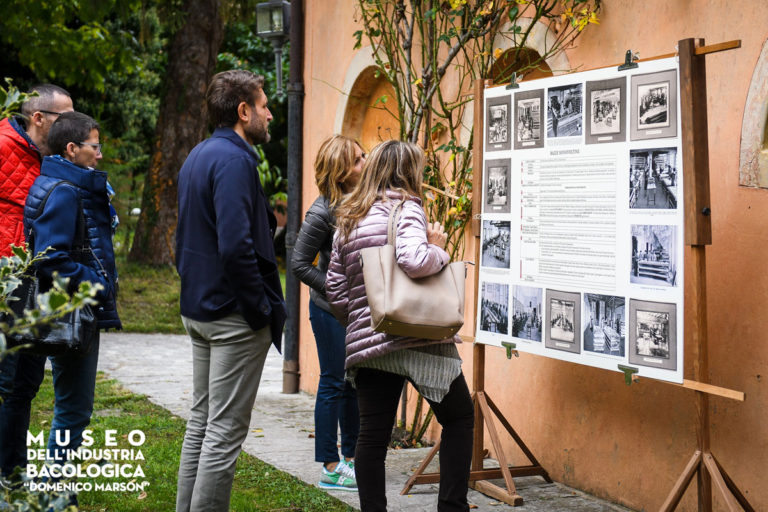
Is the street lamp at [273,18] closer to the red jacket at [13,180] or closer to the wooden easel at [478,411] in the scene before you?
the wooden easel at [478,411]

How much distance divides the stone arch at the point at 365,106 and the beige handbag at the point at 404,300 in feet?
12.3

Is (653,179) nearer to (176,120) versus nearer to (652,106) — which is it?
(652,106)

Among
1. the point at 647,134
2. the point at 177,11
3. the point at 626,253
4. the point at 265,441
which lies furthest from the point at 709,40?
the point at 177,11

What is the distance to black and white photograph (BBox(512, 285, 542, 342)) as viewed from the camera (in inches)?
186

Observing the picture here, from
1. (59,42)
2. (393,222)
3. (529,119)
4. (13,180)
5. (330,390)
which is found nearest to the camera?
(393,222)

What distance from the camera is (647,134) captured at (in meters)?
4.08

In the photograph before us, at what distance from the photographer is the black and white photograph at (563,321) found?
4.49 m

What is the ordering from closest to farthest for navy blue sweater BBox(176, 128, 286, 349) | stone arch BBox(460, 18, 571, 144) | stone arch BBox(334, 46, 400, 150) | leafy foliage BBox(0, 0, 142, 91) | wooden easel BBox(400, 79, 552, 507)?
navy blue sweater BBox(176, 128, 286, 349) → wooden easel BBox(400, 79, 552, 507) → stone arch BBox(460, 18, 571, 144) → stone arch BBox(334, 46, 400, 150) → leafy foliage BBox(0, 0, 142, 91)

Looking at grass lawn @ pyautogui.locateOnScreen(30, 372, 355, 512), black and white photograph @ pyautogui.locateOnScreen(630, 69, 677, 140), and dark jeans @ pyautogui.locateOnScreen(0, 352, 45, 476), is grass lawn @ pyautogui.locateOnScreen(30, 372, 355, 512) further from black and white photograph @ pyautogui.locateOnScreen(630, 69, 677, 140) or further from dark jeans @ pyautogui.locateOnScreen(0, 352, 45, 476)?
black and white photograph @ pyautogui.locateOnScreen(630, 69, 677, 140)

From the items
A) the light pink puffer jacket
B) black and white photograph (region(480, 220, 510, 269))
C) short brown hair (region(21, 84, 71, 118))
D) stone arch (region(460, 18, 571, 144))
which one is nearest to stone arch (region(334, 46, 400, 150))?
stone arch (region(460, 18, 571, 144))

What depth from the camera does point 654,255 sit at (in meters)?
4.07

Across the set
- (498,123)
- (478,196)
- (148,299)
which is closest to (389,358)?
(478,196)

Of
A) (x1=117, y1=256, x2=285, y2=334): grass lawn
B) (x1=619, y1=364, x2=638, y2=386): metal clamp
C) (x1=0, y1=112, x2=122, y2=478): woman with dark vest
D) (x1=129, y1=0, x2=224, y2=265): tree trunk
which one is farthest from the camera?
(x1=129, y1=0, x2=224, y2=265): tree trunk

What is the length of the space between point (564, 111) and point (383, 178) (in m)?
1.17
